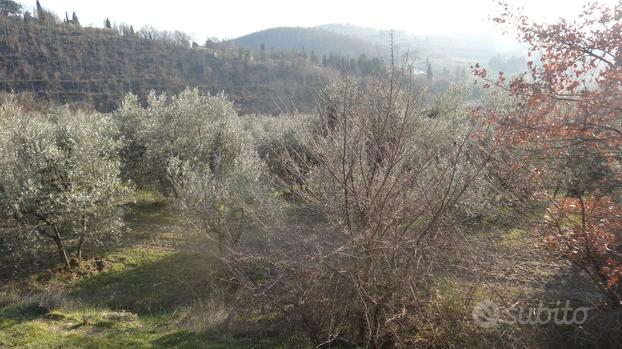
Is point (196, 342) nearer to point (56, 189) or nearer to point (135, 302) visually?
point (135, 302)

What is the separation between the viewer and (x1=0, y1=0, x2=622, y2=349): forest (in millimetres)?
7348

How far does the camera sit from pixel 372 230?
24.3 feet

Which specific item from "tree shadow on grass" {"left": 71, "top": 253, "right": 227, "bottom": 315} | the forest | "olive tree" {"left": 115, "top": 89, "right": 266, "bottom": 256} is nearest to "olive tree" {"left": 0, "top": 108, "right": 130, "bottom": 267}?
the forest

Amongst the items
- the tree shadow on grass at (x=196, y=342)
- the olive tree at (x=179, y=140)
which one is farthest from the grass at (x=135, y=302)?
the olive tree at (x=179, y=140)

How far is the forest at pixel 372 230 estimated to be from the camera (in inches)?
289

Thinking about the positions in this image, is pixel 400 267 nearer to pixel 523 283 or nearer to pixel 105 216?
pixel 523 283

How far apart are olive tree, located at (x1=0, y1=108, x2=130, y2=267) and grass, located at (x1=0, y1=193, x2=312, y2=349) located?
1524mm

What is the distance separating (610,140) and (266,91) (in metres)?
89.8

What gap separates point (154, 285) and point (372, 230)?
468 inches

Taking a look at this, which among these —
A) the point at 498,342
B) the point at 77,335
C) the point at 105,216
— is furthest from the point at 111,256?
the point at 498,342

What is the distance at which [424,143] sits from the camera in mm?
8422

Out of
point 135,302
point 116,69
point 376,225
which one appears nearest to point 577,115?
point 376,225

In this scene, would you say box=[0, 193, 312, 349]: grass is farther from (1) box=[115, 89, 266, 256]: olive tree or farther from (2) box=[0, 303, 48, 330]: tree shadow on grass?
(1) box=[115, 89, 266, 256]: olive tree

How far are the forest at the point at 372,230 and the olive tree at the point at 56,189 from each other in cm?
8
